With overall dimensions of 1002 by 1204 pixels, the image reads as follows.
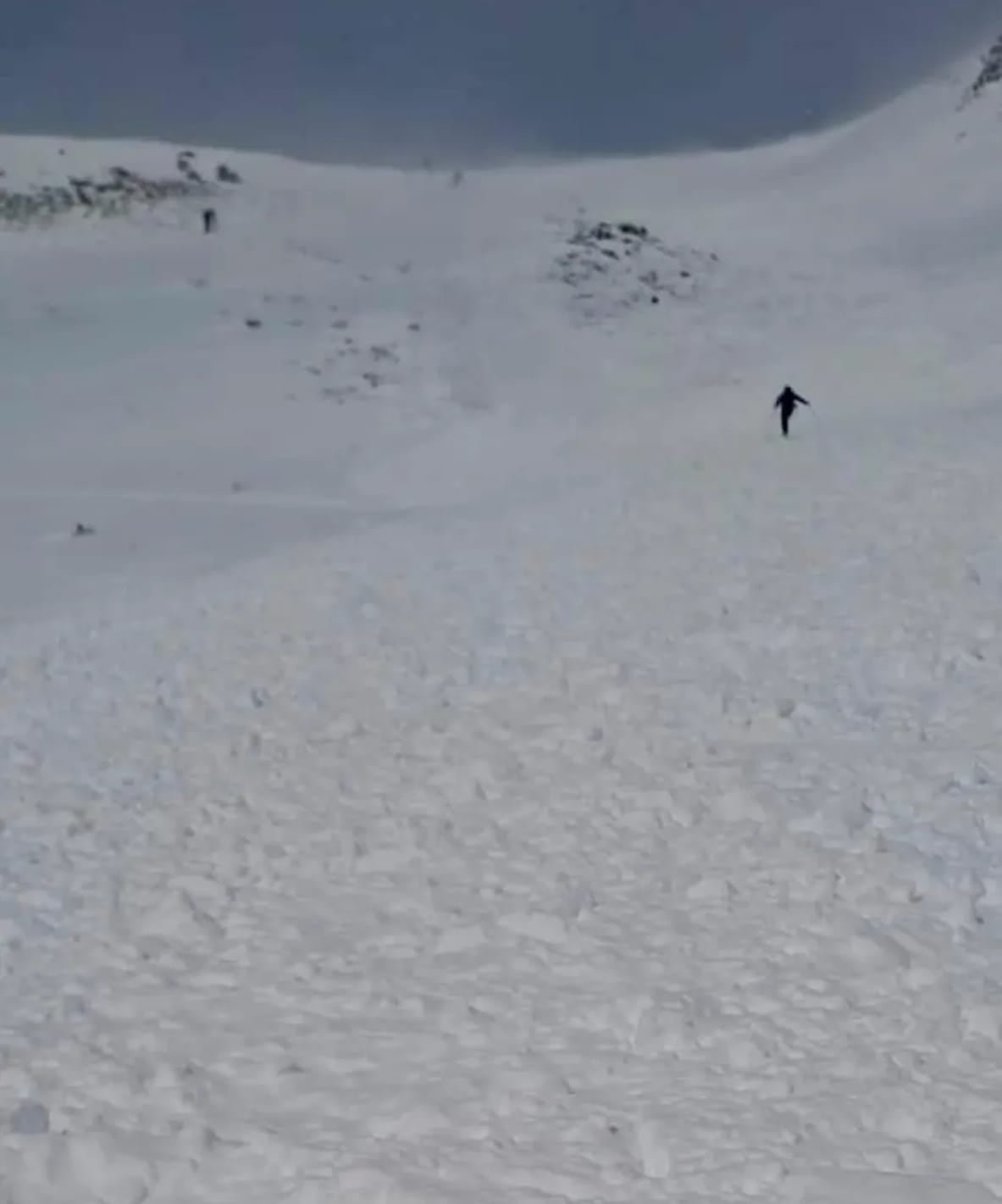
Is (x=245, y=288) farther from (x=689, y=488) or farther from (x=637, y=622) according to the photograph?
(x=637, y=622)

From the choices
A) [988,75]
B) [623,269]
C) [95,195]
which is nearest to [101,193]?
[95,195]

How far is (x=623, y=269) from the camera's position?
43.9m

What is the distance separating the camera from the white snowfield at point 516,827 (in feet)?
17.6

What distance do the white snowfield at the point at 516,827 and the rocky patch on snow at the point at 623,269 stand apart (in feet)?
52.6

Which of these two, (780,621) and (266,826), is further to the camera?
(780,621)

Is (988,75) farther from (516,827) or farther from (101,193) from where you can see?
(516,827)

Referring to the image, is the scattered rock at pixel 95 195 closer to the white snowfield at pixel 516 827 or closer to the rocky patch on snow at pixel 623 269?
the rocky patch on snow at pixel 623 269

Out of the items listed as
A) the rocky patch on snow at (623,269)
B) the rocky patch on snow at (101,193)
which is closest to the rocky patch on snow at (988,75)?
the rocky patch on snow at (623,269)

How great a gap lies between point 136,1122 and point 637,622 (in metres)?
8.23

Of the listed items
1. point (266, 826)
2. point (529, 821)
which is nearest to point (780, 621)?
point (529, 821)

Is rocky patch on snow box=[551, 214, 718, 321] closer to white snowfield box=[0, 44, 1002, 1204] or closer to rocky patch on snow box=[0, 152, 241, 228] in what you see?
white snowfield box=[0, 44, 1002, 1204]

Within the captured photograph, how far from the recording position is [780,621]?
1230 centimetres

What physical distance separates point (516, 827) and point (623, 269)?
38.1 meters

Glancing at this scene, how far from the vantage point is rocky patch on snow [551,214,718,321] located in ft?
137
